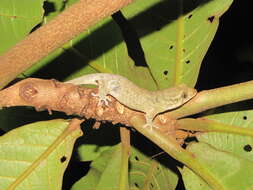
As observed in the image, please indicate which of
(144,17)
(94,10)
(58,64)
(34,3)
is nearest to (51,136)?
(58,64)

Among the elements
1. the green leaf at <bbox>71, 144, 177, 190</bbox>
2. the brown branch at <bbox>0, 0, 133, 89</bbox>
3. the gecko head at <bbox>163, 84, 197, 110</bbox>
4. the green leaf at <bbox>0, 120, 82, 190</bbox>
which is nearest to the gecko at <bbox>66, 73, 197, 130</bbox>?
the gecko head at <bbox>163, 84, 197, 110</bbox>

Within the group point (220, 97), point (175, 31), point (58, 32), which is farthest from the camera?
point (175, 31)

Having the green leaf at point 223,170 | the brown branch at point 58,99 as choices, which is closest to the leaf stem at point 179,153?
the green leaf at point 223,170

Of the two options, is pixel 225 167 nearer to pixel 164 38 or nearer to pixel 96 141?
pixel 164 38

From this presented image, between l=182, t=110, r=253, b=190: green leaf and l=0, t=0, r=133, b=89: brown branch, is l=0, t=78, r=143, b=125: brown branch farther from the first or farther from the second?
l=182, t=110, r=253, b=190: green leaf

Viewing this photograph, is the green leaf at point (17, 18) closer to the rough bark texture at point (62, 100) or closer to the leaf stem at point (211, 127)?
the rough bark texture at point (62, 100)

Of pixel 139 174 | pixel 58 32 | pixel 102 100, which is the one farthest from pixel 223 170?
pixel 58 32
